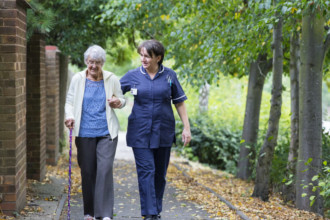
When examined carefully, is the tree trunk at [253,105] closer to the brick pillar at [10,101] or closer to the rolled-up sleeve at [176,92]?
the rolled-up sleeve at [176,92]

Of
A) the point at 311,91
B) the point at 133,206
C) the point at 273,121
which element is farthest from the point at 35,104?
the point at 311,91

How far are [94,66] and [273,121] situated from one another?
3979 mm

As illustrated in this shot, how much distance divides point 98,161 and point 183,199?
2.94 m

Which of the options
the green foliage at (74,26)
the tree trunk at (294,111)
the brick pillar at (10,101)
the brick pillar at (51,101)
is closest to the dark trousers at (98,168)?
the brick pillar at (10,101)

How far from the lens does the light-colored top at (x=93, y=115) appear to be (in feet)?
18.4

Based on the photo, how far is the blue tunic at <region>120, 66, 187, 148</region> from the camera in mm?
5746

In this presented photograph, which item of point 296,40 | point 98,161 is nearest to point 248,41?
point 296,40

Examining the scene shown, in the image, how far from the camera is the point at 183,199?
27.3 feet

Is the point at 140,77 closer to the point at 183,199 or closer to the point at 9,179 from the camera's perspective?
the point at 9,179

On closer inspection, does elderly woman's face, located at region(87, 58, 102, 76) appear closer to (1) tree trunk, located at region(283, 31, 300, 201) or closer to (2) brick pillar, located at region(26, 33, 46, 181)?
(2) brick pillar, located at region(26, 33, 46, 181)

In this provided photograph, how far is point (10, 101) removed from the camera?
19.2 ft

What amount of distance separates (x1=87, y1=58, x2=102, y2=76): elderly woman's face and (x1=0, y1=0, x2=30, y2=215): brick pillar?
86cm

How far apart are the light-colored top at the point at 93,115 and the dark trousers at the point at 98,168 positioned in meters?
0.07

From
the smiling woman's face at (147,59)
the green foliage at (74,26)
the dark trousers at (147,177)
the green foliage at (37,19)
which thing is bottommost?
the dark trousers at (147,177)
